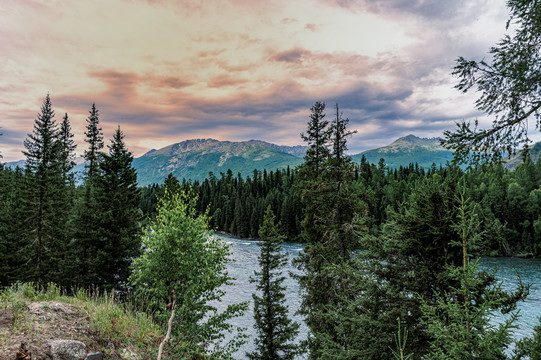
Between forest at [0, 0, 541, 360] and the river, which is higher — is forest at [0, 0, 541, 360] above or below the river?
above

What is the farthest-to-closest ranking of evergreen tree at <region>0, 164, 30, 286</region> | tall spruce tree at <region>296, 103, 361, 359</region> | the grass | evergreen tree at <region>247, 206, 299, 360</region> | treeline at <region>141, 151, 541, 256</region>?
treeline at <region>141, 151, 541, 256</region> < evergreen tree at <region>0, 164, 30, 286</region> < evergreen tree at <region>247, 206, 299, 360</region> < tall spruce tree at <region>296, 103, 361, 359</region> < the grass

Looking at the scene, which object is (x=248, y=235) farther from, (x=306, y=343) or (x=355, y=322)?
(x=355, y=322)

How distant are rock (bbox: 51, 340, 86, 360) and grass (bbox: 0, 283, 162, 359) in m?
0.27

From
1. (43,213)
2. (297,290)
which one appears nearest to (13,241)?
(43,213)

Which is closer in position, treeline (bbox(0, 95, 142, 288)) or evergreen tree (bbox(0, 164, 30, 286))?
treeline (bbox(0, 95, 142, 288))

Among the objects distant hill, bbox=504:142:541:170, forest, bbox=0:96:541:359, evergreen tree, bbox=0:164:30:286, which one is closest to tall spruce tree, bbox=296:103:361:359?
forest, bbox=0:96:541:359

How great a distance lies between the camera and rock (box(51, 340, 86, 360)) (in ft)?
24.7

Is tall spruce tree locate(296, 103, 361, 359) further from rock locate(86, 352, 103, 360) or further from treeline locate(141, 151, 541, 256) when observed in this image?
treeline locate(141, 151, 541, 256)

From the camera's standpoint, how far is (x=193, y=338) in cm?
991

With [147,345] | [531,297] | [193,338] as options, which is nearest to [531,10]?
[193,338]

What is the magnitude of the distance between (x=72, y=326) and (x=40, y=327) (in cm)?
84

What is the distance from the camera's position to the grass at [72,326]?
7.90 meters

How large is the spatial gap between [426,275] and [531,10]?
22.7ft

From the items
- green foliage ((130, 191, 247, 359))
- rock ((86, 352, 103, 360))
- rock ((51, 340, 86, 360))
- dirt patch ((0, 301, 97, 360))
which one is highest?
green foliage ((130, 191, 247, 359))
